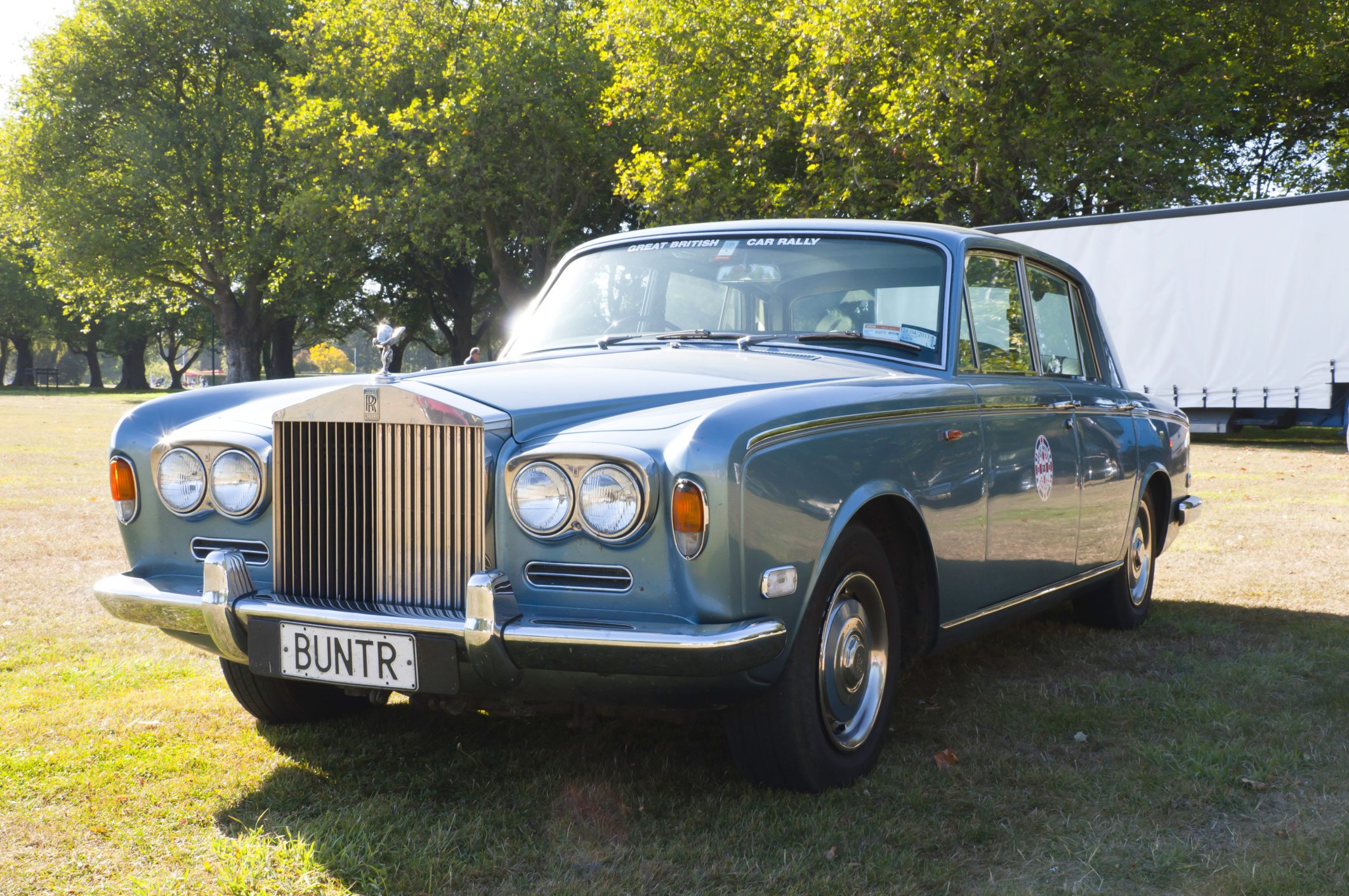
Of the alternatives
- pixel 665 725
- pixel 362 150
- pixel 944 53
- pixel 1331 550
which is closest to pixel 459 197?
pixel 362 150

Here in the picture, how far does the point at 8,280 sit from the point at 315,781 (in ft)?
171

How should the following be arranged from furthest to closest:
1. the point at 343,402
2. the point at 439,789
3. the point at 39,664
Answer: the point at 39,664 → the point at 439,789 → the point at 343,402

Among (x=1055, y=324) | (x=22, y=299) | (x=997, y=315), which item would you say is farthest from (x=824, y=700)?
(x=22, y=299)

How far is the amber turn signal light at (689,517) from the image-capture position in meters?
2.55

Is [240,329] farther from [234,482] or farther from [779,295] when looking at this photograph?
[234,482]

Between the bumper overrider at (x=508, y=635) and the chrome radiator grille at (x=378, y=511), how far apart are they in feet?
0.33

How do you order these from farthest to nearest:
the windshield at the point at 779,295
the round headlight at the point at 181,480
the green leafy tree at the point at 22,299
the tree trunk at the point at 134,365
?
the tree trunk at the point at 134,365 < the green leafy tree at the point at 22,299 < the windshield at the point at 779,295 < the round headlight at the point at 181,480

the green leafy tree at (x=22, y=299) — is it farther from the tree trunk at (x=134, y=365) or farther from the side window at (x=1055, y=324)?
the side window at (x=1055, y=324)

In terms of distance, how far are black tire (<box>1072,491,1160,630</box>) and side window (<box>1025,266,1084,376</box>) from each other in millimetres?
866

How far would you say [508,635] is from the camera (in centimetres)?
258

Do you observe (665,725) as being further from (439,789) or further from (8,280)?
(8,280)

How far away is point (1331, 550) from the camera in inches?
286

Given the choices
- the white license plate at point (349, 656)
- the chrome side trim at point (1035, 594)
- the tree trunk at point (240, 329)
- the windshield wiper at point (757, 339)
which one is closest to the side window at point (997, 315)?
the windshield wiper at point (757, 339)

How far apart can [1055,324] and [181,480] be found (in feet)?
11.6
